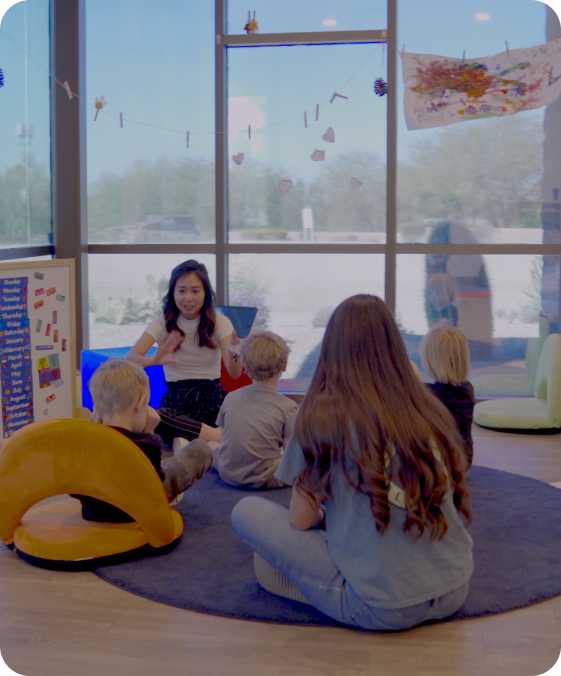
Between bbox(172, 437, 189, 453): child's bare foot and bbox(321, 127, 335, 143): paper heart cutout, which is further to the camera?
bbox(321, 127, 335, 143): paper heart cutout

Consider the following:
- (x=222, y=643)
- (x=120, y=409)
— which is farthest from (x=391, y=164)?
(x=222, y=643)

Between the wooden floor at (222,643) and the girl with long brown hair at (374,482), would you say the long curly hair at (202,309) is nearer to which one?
the wooden floor at (222,643)

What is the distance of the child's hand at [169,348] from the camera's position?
4491mm

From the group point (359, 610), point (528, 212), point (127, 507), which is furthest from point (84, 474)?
point (528, 212)

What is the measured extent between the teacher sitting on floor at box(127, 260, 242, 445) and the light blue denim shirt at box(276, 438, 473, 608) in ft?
6.77

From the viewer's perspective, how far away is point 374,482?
7.87 ft

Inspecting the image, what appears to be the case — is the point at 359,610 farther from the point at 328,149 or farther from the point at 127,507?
the point at 328,149

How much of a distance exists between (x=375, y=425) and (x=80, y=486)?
112cm

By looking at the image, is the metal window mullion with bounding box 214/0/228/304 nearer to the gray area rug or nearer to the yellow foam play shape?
the gray area rug

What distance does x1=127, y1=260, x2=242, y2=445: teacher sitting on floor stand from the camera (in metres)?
4.54

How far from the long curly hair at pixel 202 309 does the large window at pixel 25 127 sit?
1.38 meters

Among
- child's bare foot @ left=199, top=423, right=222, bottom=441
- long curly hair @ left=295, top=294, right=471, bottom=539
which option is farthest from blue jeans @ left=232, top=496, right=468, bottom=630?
child's bare foot @ left=199, top=423, right=222, bottom=441

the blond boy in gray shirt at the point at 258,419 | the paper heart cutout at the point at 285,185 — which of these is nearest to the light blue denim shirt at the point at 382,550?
the blond boy in gray shirt at the point at 258,419

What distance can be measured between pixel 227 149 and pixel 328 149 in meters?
0.66
